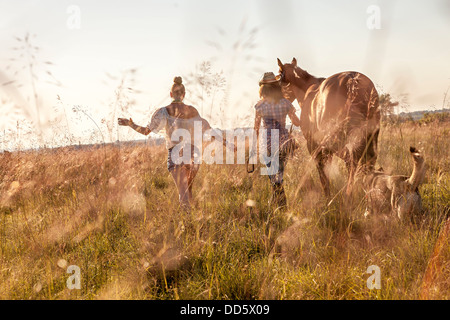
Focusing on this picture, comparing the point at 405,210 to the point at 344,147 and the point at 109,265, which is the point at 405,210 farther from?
the point at 109,265

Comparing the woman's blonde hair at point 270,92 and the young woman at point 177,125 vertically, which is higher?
the woman's blonde hair at point 270,92

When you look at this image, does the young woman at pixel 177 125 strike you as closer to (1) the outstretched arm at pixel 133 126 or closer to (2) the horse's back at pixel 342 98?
(1) the outstretched arm at pixel 133 126

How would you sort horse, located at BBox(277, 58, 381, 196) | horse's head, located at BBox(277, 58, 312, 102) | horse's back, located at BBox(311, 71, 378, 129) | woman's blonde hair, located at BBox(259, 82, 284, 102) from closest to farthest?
1. horse, located at BBox(277, 58, 381, 196)
2. horse's back, located at BBox(311, 71, 378, 129)
3. woman's blonde hair, located at BBox(259, 82, 284, 102)
4. horse's head, located at BBox(277, 58, 312, 102)

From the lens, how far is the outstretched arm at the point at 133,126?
3.91 m

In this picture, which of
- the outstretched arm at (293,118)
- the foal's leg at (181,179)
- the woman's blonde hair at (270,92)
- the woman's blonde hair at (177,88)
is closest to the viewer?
the foal's leg at (181,179)

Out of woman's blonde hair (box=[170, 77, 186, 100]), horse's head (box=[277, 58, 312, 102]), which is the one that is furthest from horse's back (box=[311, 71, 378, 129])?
woman's blonde hair (box=[170, 77, 186, 100])

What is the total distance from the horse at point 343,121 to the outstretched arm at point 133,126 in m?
2.37

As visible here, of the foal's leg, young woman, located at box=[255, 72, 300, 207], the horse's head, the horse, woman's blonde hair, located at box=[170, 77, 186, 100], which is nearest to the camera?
the horse

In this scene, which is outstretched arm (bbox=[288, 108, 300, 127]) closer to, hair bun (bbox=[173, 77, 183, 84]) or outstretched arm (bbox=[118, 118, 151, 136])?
hair bun (bbox=[173, 77, 183, 84])

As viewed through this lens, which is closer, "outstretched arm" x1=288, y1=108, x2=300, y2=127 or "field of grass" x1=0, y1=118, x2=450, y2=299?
"field of grass" x1=0, y1=118, x2=450, y2=299

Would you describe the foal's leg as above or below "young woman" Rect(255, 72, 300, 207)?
below

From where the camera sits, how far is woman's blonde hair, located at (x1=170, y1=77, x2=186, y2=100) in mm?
4027

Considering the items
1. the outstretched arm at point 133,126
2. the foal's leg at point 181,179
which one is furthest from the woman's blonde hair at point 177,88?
the foal's leg at point 181,179

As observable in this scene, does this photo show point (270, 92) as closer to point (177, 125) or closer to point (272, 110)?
point (272, 110)
